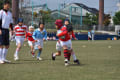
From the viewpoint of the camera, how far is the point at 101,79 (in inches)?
274

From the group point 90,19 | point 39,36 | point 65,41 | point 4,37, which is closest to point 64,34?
point 65,41

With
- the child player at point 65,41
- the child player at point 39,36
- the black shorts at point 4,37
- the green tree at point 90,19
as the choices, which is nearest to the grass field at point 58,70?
the child player at point 65,41

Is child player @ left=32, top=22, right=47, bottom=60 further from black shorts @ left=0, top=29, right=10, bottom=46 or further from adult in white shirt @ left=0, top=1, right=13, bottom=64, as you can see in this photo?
black shorts @ left=0, top=29, right=10, bottom=46

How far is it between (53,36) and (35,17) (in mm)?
23660

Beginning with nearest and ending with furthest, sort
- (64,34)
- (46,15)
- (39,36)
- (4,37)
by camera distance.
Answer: (64,34) → (4,37) → (39,36) → (46,15)

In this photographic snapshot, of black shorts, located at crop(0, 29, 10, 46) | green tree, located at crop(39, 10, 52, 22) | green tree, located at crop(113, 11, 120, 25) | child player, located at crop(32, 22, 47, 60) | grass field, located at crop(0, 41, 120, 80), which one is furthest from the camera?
green tree, located at crop(113, 11, 120, 25)

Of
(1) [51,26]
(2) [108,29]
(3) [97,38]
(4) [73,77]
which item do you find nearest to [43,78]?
Answer: (4) [73,77]

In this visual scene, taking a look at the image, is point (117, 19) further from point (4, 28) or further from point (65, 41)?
point (4, 28)

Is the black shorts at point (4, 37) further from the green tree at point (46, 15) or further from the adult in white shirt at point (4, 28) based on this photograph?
the green tree at point (46, 15)

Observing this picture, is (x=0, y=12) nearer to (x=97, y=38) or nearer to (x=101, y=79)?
(x=101, y=79)

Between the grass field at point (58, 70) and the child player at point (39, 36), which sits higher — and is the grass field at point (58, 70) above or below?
below

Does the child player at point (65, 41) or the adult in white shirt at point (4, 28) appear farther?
the adult in white shirt at point (4, 28)

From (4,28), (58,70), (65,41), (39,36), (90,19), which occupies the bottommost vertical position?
(58,70)

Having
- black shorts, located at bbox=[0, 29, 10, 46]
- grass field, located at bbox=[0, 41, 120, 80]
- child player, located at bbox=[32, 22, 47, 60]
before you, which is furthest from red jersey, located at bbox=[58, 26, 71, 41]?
child player, located at bbox=[32, 22, 47, 60]
